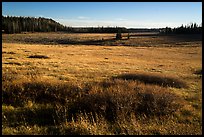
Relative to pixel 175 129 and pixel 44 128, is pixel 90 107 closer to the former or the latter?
pixel 44 128

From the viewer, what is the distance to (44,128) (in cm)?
806

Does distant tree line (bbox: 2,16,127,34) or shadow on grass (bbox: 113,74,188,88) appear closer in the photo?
shadow on grass (bbox: 113,74,188,88)

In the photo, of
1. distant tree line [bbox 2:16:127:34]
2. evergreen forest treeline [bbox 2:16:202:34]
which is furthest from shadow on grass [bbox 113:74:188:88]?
distant tree line [bbox 2:16:127:34]

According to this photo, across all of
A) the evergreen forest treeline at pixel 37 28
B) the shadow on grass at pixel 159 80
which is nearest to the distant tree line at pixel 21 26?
the evergreen forest treeline at pixel 37 28

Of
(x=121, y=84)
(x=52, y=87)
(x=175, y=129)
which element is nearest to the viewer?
(x=175, y=129)

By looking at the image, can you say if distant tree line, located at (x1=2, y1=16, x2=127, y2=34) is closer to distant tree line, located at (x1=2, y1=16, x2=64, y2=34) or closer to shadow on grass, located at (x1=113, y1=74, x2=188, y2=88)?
distant tree line, located at (x1=2, y1=16, x2=64, y2=34)

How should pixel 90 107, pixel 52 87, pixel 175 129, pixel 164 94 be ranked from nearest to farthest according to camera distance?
pixel 175 129, pixel 90 107, pixel 164 94, pixel 52 87

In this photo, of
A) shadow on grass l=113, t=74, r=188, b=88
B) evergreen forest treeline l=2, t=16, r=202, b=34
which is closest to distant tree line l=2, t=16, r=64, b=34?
evergreen forest treeline l=2, t=16, r=202, b=34

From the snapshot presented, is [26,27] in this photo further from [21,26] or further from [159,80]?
[159,80]

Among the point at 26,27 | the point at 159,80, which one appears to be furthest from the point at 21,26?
the point at 159,80

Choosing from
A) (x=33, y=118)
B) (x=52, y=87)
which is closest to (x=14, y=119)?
(x=33, y=118)

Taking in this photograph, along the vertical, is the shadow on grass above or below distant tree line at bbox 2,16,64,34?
below

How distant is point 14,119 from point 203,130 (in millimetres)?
5895

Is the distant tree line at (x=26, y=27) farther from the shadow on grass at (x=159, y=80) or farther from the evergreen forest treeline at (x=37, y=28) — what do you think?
the shadow on grass at (x=159, y=80)
